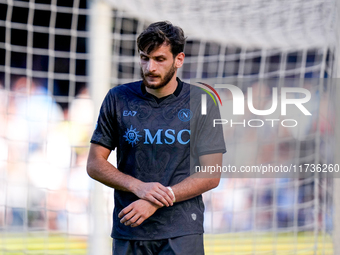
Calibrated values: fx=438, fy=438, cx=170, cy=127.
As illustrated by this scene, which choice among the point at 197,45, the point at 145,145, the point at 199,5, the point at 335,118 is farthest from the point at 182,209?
the point at 197,45

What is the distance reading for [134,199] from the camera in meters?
1.86

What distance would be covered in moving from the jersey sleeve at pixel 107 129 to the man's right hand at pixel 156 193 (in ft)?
0.95

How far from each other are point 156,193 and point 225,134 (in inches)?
149

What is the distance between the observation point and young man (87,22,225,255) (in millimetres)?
1842

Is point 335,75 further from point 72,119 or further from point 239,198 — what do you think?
point 72,119

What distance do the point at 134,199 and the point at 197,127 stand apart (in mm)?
416

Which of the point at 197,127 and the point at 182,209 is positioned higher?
the point at 197,127

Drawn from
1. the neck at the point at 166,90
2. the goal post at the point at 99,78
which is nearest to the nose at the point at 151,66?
the neck at the point at 166,90

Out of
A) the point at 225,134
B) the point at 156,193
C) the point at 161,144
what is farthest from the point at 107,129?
the point at 225,134

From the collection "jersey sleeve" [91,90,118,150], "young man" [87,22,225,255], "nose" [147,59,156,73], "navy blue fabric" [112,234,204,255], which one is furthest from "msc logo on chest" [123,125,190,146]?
"navy blue fabric" [112,234,204,255]

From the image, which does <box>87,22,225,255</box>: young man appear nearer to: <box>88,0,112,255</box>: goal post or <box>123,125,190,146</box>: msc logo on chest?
Result: <box>123,125,190,146</box>: msc logo on chest

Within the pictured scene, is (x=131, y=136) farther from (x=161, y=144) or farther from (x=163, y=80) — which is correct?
(x=163, y=80)

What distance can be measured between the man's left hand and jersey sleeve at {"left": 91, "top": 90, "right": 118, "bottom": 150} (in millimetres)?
336

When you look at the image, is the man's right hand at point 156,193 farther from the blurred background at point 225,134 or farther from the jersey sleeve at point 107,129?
the blurred background at point 225,134
